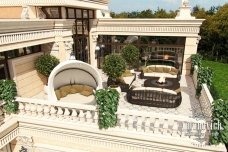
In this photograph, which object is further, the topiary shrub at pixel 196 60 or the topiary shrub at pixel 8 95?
the topiary shrub at pixel 196 60

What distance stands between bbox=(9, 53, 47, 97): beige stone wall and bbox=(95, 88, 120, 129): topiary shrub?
5828 mm

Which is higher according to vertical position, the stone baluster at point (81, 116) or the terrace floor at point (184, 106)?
the stone baluster at point (81, 116)

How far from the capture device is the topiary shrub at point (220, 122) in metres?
6.38

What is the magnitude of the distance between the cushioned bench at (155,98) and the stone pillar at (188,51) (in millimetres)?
5863

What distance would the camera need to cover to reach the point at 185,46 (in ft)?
51.2

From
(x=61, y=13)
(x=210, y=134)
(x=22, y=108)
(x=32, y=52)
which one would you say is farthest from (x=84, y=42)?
(x=210, y=134)

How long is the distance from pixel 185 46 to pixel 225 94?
4277 millimetres

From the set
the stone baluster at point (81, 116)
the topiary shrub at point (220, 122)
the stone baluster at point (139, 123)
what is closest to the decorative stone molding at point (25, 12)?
the stone baluster at point (81, 116)

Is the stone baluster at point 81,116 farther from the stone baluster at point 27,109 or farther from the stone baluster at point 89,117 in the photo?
the stone baluster at point 27,109

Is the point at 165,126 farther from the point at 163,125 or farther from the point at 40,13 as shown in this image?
the point at 40,13

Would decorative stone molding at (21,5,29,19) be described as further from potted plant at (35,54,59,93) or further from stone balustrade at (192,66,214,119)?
stone balustrade at (192,66,214,119)

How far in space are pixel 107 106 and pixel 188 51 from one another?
407 inches

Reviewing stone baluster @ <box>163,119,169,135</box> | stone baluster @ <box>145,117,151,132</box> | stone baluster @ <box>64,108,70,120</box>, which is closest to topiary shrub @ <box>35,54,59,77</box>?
stone baluster @ <box>64,108,70,120</box>

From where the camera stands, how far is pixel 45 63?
12.2 meters
